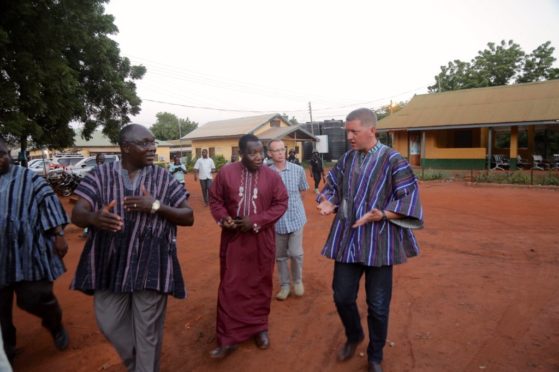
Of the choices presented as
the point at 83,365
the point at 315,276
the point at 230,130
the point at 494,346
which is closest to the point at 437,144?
the point at 230,130

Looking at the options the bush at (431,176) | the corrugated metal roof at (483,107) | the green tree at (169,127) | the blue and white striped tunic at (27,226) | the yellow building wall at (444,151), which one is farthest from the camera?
the green tree at (169,127)

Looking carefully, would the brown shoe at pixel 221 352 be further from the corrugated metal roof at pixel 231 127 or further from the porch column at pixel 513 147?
the corrugated metal roof at pixel 231 127

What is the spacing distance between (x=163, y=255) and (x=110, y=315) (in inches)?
19.6

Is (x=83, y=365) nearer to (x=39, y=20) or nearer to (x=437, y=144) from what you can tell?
(x=39, y=20)

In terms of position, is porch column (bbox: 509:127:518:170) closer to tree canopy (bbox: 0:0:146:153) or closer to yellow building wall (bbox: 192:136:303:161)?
yellow building wall (bbox: 192:136:303:161)

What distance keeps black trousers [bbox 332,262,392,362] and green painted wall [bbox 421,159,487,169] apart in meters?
19.2

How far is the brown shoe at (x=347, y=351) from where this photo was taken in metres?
3.19

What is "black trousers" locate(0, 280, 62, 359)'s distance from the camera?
3031 millimetres

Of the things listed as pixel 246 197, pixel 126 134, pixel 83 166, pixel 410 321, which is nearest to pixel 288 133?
pixel 83 166

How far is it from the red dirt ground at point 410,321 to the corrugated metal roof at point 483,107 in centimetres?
1359

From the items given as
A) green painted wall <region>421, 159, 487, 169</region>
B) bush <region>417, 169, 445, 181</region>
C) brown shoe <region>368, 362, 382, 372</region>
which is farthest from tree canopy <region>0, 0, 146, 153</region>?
green painted wall <region>421, 159, 487, 169</region>

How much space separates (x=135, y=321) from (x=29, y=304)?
1.11 m

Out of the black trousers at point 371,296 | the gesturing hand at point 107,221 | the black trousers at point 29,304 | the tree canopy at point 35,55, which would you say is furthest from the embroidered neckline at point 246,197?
the tree canopy at point 35,55

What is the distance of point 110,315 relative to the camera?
256 cm
